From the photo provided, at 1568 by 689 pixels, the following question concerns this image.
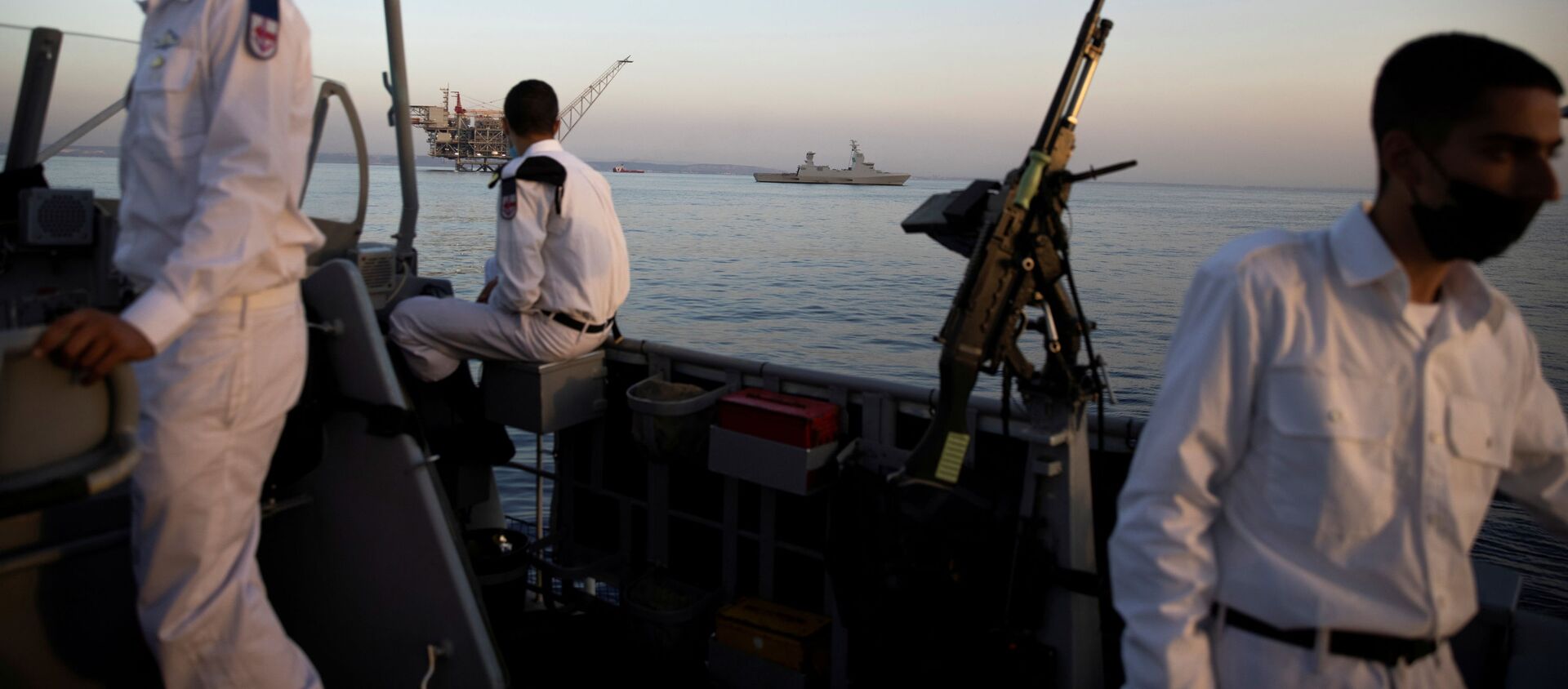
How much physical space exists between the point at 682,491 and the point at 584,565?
52cm

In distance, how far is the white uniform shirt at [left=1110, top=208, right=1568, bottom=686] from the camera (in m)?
1.40

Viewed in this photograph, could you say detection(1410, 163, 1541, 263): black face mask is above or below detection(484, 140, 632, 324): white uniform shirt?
above

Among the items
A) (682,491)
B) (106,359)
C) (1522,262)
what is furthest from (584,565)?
(1522,262)

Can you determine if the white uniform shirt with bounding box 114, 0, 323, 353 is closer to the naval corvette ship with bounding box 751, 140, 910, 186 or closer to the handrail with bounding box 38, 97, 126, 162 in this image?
the handrail with bounding box 38, 97, 126, 162

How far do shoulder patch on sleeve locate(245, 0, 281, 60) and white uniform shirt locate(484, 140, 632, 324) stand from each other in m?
1.75

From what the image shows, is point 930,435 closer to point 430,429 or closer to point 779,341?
point 430,429

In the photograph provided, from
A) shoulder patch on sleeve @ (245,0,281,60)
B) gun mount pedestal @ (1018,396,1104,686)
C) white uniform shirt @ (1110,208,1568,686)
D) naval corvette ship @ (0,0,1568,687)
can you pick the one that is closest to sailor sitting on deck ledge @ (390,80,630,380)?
naval corvette ship @ (0,0,1568,687)

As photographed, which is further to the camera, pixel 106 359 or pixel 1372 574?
pixel 106 359

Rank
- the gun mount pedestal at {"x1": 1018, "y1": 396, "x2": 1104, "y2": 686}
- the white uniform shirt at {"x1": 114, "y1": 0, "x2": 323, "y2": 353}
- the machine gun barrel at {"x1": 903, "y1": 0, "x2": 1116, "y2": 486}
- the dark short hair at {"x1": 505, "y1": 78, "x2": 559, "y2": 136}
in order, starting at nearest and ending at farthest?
the white uniform shirt at {"x1": 114, "y1": 0, "x2": 323, "y2": 353}
the machine gun barrel at {"x1": 903, "y1": 0, "x2": 1116, "y2": 486}
the gun mount pedestal at {"x1": 1018, "y1": 396, "x2": 1104, "y2": 686}
the dark short hair at {"x1": 505, "y1": 78, "x2": 559, "y2": 136}

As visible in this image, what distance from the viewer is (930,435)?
2705 millimetres

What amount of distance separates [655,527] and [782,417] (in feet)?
3.18

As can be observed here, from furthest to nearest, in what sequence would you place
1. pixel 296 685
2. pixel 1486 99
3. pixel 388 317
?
pixel 388 317, pixel 296 685, pixel 1486 99

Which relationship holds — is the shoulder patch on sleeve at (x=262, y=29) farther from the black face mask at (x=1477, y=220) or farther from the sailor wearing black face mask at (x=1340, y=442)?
the black face mask at (x=1477, y=220)

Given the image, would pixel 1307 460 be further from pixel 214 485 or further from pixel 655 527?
pixel 655 527
